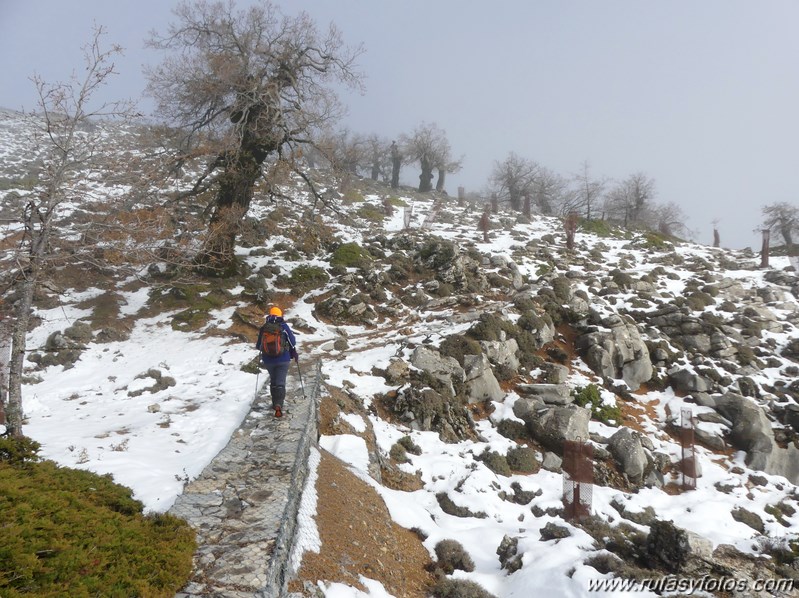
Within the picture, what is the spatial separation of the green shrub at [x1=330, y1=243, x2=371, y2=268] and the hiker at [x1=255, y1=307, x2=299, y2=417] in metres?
13.2

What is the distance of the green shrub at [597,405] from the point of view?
12.9 m

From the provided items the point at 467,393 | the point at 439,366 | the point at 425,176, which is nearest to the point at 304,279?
the point at 439,366

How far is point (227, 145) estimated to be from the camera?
1502 centimetres

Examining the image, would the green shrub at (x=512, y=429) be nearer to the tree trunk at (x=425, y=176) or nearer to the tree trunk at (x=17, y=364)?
the tree trunk at (x=17, y=364)

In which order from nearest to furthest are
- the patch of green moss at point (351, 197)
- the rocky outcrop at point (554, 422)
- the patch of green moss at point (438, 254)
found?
the rocky outcrop at point (554, 422), the patch of green moss at point (438, 254), the patch of green moss at point (351, 197)

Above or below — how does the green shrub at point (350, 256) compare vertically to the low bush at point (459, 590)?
above

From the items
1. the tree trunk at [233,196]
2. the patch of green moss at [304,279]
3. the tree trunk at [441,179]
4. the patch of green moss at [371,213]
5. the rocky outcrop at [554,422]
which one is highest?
the tree trunk at [441,179]

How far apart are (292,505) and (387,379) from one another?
697 cm

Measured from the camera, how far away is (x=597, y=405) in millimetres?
13234

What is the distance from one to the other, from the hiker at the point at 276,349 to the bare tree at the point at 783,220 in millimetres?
46599

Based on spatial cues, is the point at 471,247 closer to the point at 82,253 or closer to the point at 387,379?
the point at 387,379

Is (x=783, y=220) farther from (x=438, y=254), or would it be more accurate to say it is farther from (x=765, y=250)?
(x=438, y=254)

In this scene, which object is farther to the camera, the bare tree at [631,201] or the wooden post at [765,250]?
the bare tree at [631,201]

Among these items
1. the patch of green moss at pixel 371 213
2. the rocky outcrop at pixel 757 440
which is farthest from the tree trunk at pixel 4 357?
the patch of green moss at pixel 371 213
